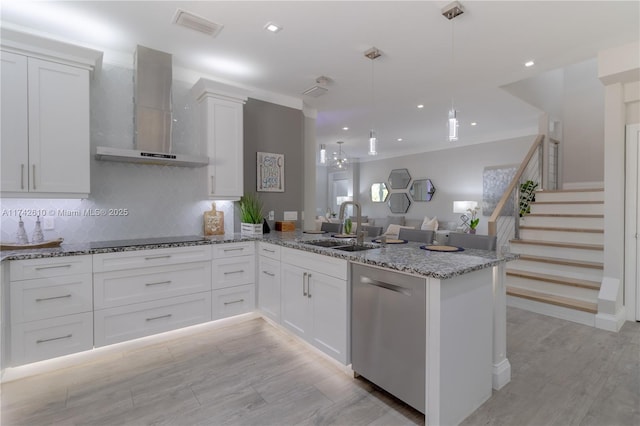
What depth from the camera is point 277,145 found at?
4102 millimetres

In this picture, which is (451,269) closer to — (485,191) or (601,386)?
(601,386)

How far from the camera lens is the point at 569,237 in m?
4.06

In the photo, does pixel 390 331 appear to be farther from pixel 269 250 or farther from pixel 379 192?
pixel 379 192

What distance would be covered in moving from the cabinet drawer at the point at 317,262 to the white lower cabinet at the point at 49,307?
5.12 feet

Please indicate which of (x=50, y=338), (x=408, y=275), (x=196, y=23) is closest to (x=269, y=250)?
(x=408, y=275)

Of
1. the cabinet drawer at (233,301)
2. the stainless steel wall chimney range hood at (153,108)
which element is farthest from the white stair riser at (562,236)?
the stainless steel wall chimney range hood at (153,108)

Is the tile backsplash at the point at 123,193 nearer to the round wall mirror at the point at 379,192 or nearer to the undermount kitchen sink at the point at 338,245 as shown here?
the undermount kitchen sink at the point at 338,245

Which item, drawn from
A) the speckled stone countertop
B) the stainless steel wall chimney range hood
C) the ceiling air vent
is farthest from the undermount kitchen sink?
the ceiling air vent

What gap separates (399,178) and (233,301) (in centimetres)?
708

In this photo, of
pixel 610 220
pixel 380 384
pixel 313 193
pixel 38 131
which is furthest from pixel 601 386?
pixel 38 131

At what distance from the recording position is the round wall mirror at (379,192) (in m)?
9.55

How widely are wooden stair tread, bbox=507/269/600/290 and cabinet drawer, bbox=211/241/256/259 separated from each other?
10.9ft

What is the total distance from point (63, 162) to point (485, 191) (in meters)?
7.44

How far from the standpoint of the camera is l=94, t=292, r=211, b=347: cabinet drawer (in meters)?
2.47
